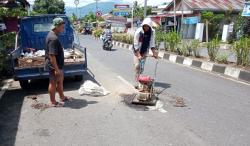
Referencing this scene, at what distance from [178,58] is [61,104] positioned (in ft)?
31.6

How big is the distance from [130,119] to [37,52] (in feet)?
15.8

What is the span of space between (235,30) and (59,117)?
23.5 metres

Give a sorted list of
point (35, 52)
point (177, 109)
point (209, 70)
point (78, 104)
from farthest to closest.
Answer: point (209, 70)
point (35, 52)
point (78, 104)
point (177, 109)

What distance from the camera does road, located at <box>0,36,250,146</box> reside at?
525cm

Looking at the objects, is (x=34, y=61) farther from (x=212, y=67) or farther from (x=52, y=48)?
(x=212, y=67)

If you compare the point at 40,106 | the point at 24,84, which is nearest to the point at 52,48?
the point at 40,106

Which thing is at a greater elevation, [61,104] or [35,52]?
[35,52]

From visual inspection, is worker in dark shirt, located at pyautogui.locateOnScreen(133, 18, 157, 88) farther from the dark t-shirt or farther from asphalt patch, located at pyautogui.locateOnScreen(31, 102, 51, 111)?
asphalt patch, located at pyautogui.locateOnScreen(31, 102, 51, 111)

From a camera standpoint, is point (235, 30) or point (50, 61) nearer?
point (50, 61)

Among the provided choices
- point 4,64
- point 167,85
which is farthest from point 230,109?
point 4,64

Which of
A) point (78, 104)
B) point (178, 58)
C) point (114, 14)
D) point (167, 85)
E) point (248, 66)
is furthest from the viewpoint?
point (114, 14)

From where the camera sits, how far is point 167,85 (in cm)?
947

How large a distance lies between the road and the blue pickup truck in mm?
458

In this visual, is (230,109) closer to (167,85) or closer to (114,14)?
(167,85)
